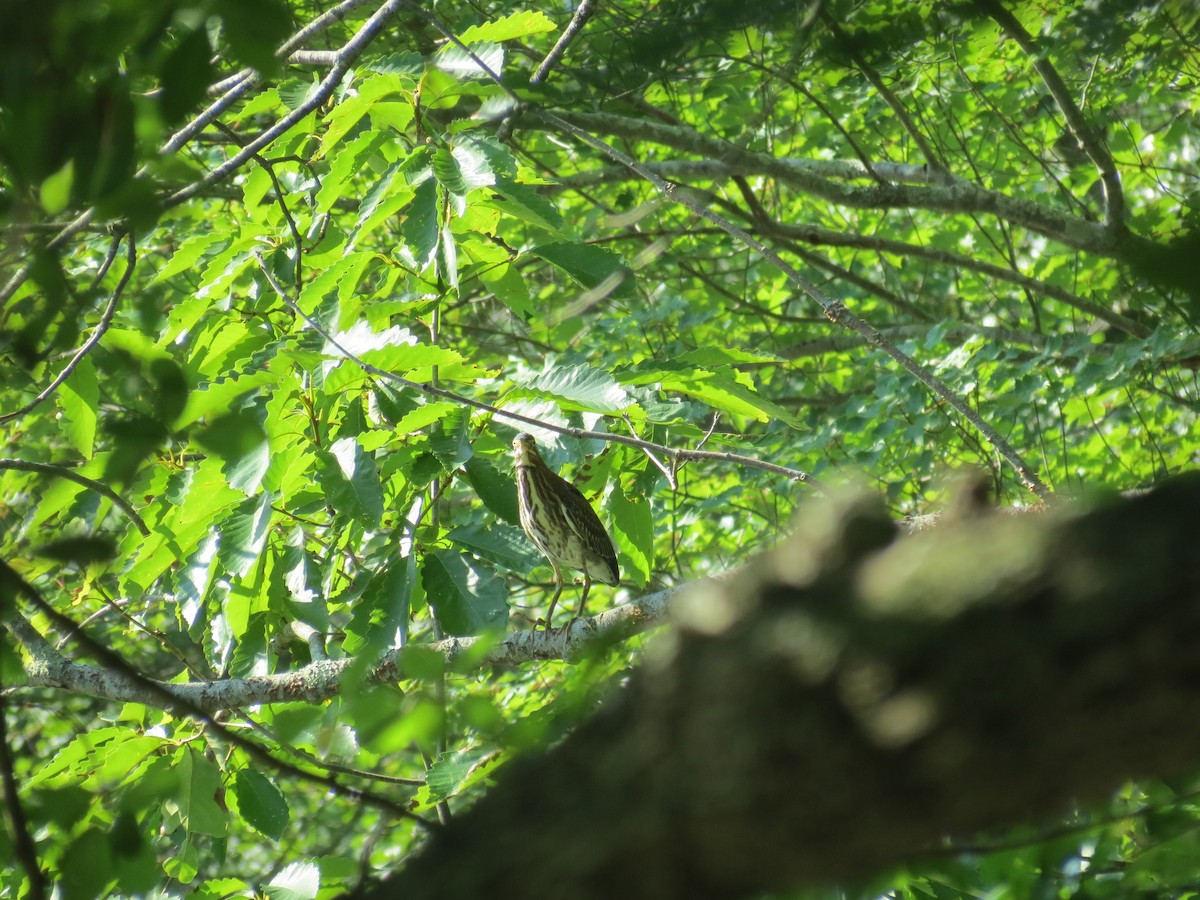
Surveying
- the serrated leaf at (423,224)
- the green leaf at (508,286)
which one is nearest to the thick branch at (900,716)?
the serrated leaf at (423,224)

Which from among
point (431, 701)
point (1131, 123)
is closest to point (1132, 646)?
point (431, 701)

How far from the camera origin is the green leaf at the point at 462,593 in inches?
131

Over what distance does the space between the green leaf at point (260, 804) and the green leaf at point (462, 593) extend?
0.77m

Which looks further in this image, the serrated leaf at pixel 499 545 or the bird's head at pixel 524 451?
the bird's head at pixel 524 451

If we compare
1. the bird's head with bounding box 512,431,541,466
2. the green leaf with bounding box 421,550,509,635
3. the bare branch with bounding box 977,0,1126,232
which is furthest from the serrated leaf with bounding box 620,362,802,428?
the bare branch with bounding box 977,0,1126,232

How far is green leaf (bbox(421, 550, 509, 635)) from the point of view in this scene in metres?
3.32

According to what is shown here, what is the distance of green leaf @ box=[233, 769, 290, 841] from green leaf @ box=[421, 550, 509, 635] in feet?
2.51

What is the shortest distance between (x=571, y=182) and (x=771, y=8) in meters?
5.24

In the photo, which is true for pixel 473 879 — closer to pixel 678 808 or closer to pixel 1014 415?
pixel 678 808

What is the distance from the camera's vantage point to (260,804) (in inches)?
138

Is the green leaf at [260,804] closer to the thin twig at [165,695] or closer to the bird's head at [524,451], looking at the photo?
the bird's head at [524,451]

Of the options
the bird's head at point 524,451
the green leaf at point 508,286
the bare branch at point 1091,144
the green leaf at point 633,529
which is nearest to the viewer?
the green leaf at point 633,529

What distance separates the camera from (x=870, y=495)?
42.9 inches

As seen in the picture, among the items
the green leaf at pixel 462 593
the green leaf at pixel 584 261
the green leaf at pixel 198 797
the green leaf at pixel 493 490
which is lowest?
the green leaf at pixel 198 797
